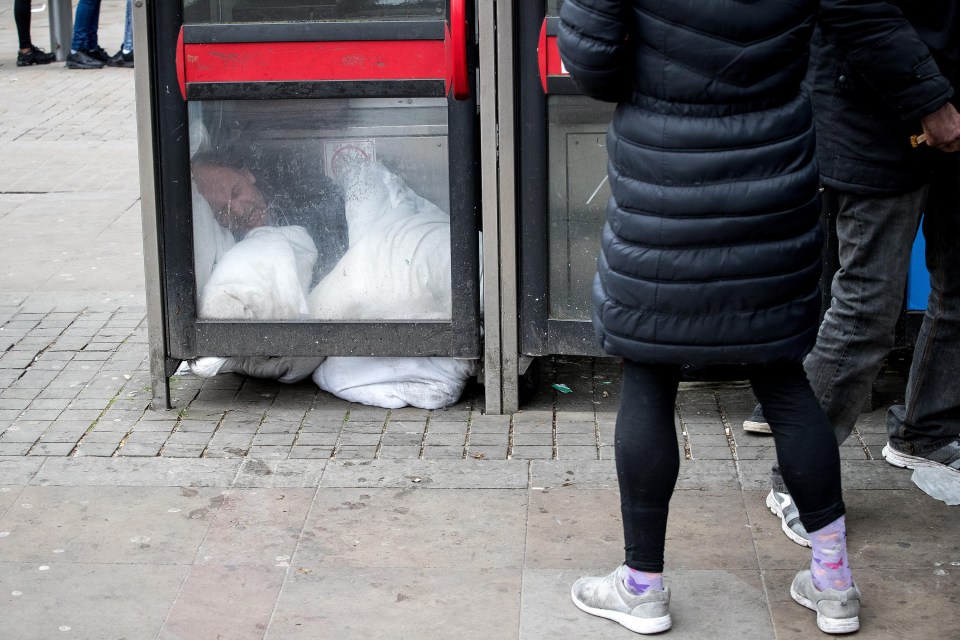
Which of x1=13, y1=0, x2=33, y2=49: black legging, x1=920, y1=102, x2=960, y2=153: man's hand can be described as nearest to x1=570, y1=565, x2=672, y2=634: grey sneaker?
x1=920, y1=102, x2=960, y2=153: man's hand

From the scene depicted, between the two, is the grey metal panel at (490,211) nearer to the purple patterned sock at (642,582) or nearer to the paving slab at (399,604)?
the paving slab at (399,604)

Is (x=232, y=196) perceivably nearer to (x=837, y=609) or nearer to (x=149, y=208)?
(x=149, y=208)

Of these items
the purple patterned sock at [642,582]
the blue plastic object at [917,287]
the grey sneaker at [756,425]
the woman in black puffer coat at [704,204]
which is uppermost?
the woman in black puffer coat at [704,204]

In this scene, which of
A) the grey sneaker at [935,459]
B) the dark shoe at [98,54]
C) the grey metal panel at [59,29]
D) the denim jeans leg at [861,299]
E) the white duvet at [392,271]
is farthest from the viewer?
the grey metal panel at [59,29]

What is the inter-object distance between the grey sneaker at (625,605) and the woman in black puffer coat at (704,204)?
0.91 feet

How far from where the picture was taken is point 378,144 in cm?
445

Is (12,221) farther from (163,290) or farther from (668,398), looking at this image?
(668,398)

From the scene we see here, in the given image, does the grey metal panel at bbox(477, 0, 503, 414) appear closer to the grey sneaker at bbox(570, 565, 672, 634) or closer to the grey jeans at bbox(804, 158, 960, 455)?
the grey jeans at bbox(804, 158, 960, 455)

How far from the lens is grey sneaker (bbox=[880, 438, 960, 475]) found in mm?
3893

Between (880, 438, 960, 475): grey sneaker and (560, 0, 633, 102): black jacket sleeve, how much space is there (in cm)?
174

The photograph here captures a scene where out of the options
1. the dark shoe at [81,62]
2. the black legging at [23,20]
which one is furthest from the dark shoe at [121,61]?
the black legging at [23,20]

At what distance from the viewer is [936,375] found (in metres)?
3.86

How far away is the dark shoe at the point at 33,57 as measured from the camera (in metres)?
13.2

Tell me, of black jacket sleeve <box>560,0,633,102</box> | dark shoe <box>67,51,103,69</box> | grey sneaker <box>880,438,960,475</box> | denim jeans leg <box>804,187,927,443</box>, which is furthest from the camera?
dark shoe <box>67,51,103,69</box>
